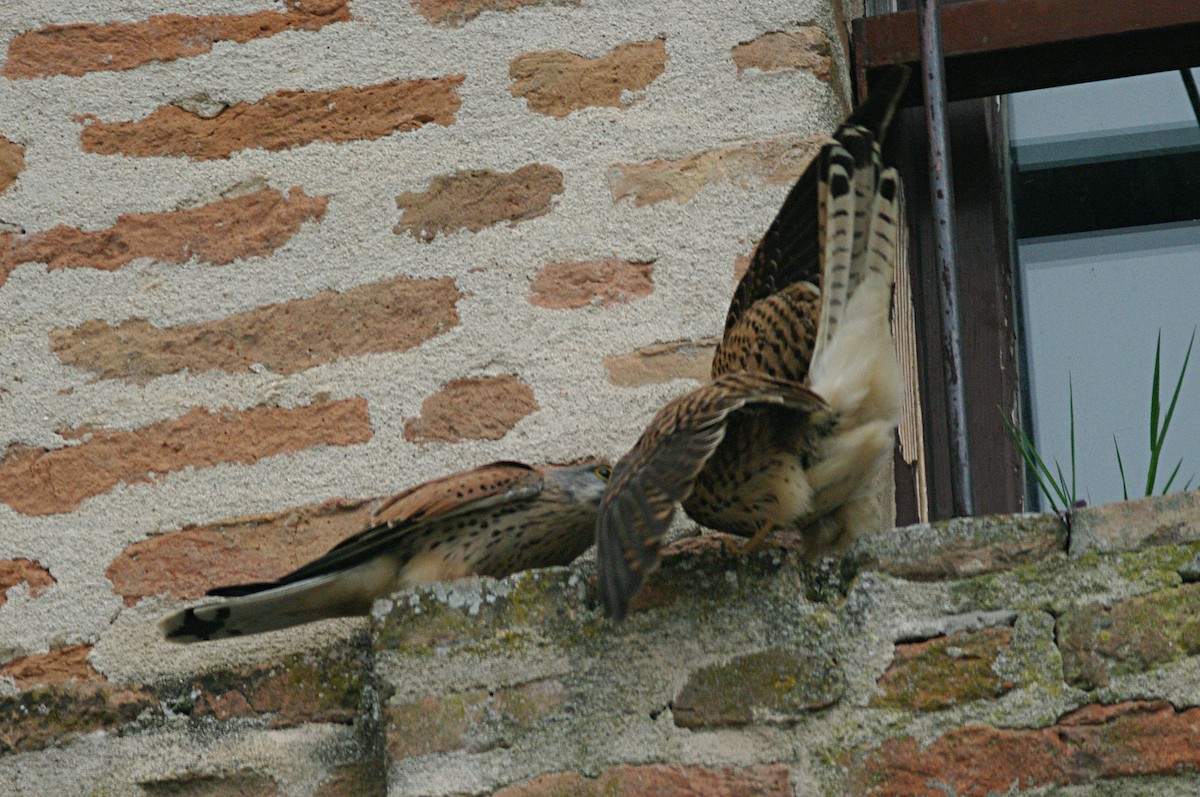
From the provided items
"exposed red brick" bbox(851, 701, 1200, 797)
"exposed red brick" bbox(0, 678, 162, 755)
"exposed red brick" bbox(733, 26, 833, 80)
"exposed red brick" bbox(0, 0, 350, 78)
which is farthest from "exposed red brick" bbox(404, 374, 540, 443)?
"exposed red brick" bbox(851, 701, 1200, 797)

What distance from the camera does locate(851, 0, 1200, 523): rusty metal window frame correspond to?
12.3 ft

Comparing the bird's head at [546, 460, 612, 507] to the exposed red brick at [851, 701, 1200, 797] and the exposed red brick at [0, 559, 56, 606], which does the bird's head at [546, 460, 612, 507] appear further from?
the exposed red brick at [0, 559, 56, 606]

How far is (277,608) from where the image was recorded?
294cm

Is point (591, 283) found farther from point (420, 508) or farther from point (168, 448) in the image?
point (168, 448)

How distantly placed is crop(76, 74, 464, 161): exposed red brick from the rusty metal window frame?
0.95 m

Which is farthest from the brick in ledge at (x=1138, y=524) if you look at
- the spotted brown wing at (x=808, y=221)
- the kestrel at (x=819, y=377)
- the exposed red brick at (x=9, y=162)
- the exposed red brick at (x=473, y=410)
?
the exposed red brick at (x=9, y=162)

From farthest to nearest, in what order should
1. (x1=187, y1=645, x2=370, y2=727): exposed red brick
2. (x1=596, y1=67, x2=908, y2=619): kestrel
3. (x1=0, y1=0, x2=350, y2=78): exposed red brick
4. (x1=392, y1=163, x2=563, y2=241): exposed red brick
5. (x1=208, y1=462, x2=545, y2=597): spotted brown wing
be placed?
(x1=0, y1=0, x2=350, y2=78): exposed red brick
(x1=392, y1=163, x2=563, y2=241): exposed red brick
(x1=187, y1=645, x2=370, y2=727): exposed red brick
(x1=208, y1=462, x2=545, y2=597): spotted brown wing
(x1=596, y1=67, x2=908, y2=619): kestrel

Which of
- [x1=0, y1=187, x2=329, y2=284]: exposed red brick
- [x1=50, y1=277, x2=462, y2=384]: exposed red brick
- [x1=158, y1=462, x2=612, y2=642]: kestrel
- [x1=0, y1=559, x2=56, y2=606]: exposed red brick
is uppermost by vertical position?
[x1=0, y1=187, x2=329, y2=284]: exposed red brick

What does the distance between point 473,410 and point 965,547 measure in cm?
101

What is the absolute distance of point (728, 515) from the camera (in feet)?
9.41

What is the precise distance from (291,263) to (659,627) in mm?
1203

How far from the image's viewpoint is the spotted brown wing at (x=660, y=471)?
247cm

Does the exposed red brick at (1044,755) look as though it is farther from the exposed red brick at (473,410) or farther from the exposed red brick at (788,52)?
the exposed red brick at (788,52)

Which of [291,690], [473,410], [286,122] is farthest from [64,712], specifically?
[286,122]
